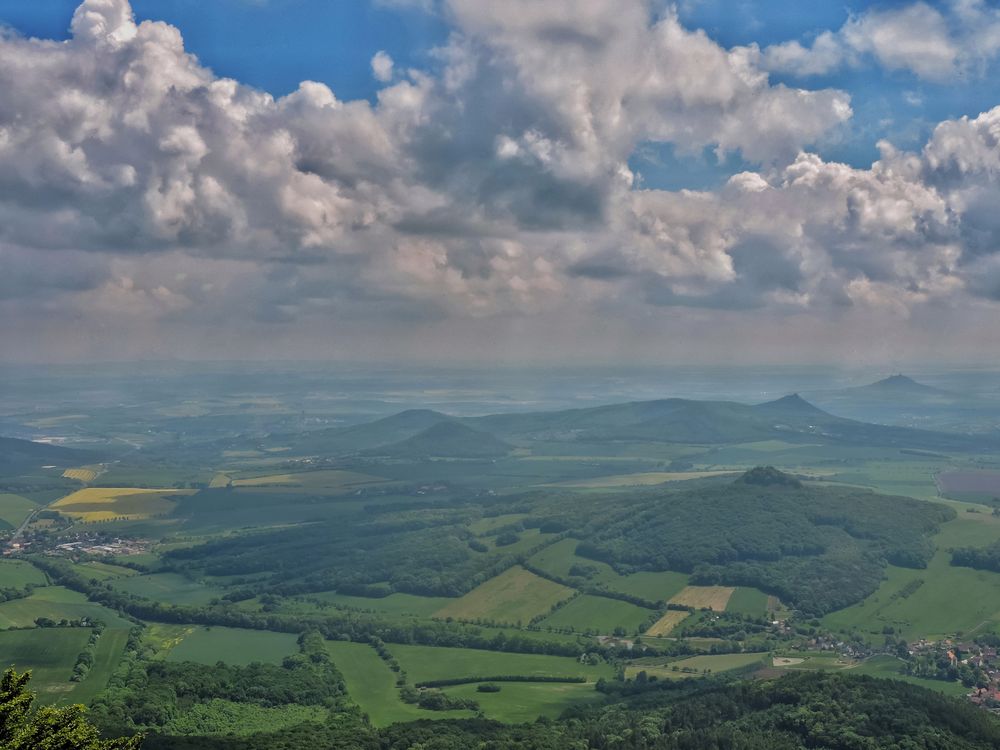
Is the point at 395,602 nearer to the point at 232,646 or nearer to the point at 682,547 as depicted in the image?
the point at 232,646

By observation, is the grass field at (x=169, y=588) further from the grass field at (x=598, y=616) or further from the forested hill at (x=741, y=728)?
the forested hill at (x=741, y=728)

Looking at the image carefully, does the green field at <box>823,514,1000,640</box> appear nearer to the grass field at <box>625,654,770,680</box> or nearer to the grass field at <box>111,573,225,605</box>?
the grass field at <box>625,654,770,680</box>

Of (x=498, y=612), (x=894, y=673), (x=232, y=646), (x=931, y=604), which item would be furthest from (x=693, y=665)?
(x=232, y=646)

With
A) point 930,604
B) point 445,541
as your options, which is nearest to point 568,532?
point 445,541

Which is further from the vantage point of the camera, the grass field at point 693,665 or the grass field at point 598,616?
the grass field at point 598,616

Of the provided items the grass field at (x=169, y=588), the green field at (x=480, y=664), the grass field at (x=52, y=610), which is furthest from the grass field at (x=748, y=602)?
the grass field at (x=52, y=610)

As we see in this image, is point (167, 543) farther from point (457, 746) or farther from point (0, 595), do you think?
point (457, 746)
